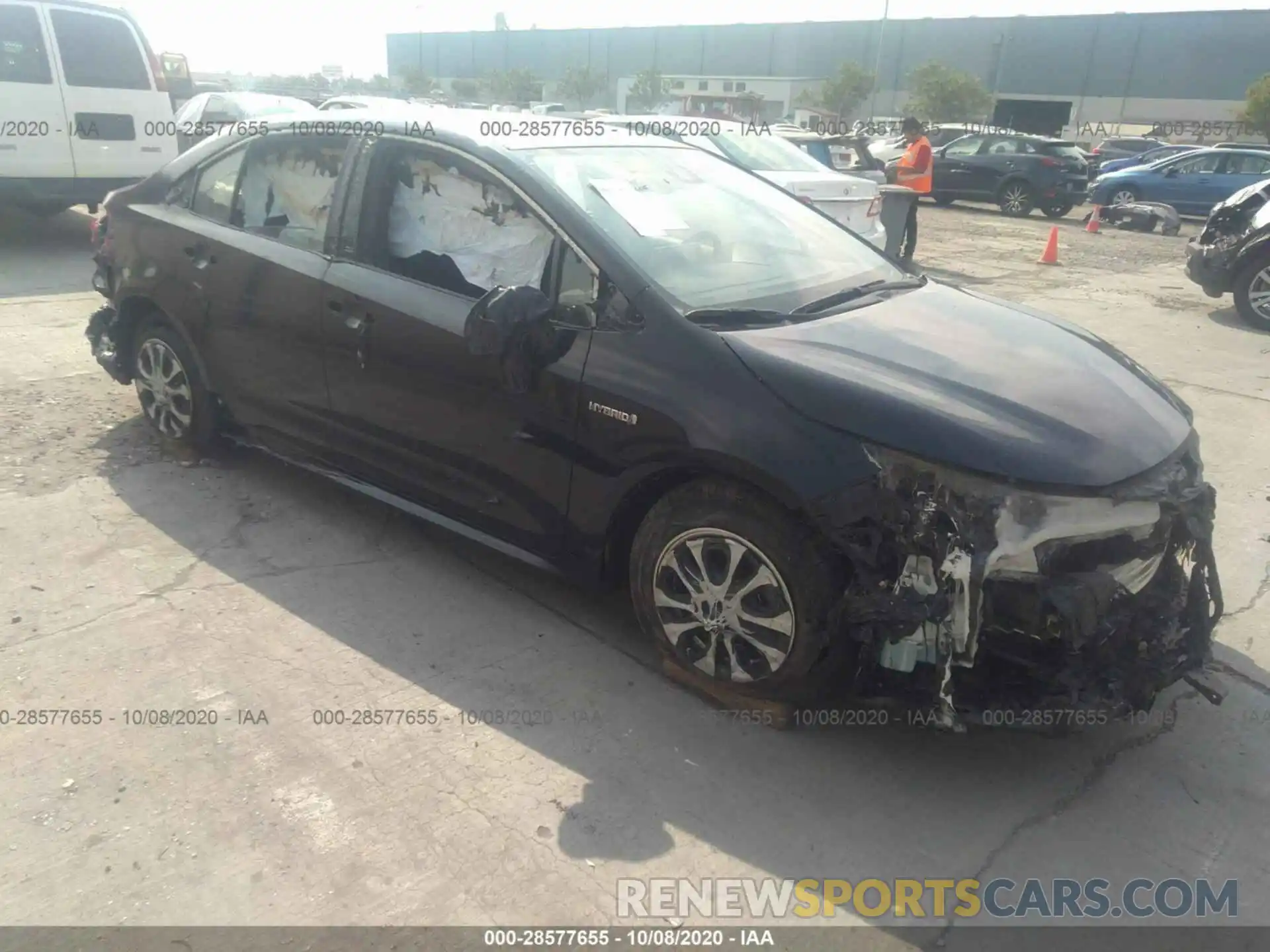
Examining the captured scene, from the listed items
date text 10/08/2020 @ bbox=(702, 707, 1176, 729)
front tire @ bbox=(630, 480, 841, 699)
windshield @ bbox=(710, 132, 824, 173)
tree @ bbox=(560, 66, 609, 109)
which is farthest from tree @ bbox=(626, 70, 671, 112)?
date text 10/08/2020 @ bbox=(702, 707, 1176, 729)

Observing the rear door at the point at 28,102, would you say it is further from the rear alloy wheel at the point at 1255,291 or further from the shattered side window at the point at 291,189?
the rear alloy wheel at the point at 1255,291

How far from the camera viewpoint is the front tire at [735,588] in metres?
2.87

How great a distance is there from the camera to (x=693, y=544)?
3.06 meters

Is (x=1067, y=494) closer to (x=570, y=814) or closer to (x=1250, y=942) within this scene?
(x=1250, y=942)

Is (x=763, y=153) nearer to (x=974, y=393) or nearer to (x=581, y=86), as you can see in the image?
(x=974, y=393)

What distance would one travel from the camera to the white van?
8953 millimetres

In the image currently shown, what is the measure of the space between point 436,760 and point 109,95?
9150 millimetres

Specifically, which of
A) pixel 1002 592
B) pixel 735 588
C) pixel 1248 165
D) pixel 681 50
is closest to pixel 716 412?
pixel 735 588

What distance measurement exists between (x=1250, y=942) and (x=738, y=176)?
3.23 metres

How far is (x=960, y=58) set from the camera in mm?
65188

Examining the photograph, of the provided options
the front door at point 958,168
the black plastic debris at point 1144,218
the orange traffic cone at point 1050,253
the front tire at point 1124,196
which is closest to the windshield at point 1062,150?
the front tire at point 1124,196

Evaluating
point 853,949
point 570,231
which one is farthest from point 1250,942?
point 570,231

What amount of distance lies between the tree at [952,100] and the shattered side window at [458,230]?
51.8 meters

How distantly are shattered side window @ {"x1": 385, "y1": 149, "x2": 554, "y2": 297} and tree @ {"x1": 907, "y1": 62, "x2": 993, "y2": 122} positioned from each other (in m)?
51.8
